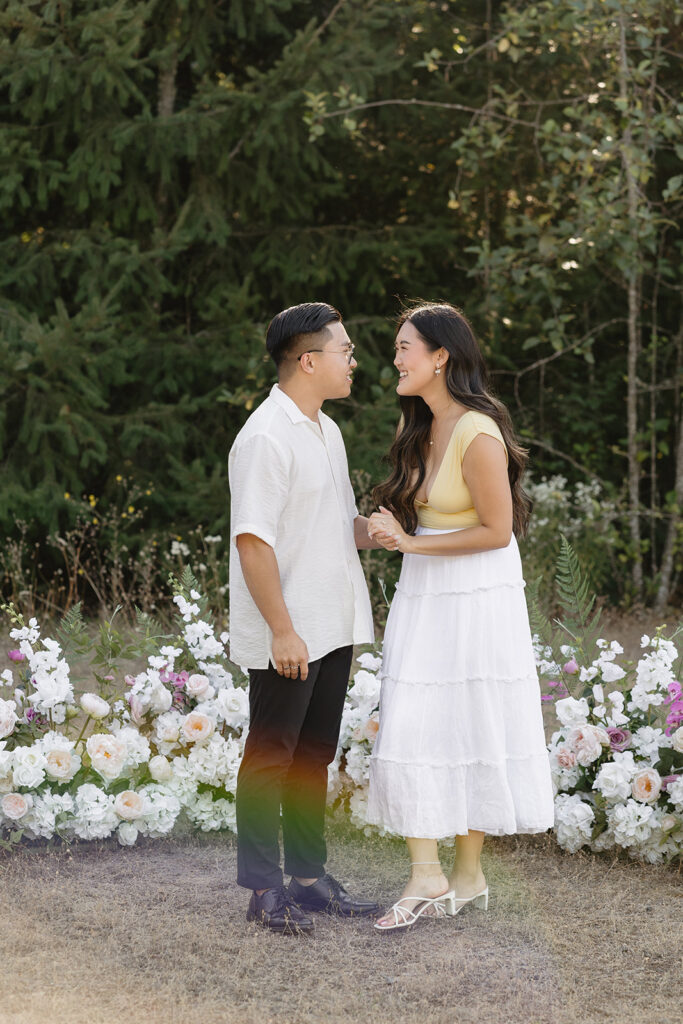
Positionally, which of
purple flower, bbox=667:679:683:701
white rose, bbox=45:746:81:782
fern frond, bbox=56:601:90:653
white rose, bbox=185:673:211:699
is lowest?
white rose, bbox=45:746:81:782

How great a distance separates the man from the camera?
118 inches

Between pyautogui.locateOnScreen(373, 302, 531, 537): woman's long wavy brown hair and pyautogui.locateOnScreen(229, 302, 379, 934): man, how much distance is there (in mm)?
182

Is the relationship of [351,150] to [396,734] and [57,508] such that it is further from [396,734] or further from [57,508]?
[396,734]

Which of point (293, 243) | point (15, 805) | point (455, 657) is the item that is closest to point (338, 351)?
point (455, 657)

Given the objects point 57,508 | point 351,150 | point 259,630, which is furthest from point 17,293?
point 259,630

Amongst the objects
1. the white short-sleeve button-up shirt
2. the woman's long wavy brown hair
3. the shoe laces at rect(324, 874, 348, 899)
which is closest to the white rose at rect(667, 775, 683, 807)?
the woman's long wavy brown hair

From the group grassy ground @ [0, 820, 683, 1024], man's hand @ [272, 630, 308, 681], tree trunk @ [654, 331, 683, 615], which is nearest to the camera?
grassy ground @ [0, 820, 683, 1024]

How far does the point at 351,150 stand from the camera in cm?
899

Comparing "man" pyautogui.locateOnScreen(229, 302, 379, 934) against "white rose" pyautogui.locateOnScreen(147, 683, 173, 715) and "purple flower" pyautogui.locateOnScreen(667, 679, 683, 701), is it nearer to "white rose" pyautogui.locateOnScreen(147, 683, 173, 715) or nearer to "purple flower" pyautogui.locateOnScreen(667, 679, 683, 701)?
"white rose" pyautogui.locateOnScreen(147, 683, 173, 715)

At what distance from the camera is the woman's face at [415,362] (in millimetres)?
3180

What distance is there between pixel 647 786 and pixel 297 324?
1.92 metres

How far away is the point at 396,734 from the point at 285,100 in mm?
5478

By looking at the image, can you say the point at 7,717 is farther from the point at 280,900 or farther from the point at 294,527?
the point at 294,527

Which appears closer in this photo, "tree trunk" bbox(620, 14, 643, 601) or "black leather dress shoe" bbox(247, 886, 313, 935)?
"black leather dress shoe" bbox(247, 886, 313, 935)
